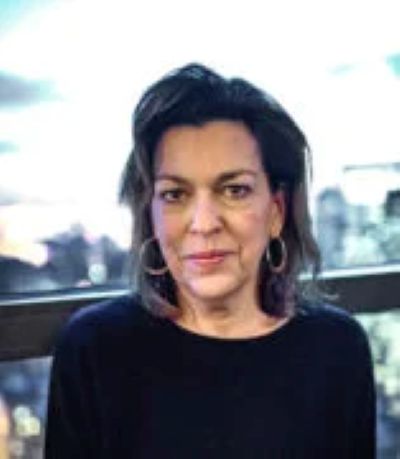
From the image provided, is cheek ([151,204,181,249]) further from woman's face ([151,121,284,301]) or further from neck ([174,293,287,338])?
neck ([174,293,287,338])

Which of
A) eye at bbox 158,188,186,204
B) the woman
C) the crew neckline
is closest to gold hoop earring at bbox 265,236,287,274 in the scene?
the woman

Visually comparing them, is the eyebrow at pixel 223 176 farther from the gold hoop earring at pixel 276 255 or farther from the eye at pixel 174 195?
the gold hoop earring at pixel 276 255

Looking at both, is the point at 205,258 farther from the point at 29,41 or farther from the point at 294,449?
the point at 29,41

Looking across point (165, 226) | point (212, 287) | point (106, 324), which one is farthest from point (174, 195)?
point (106, 324)

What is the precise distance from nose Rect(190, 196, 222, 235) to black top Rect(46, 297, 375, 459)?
0.23 metres

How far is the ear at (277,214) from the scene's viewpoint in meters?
1.38

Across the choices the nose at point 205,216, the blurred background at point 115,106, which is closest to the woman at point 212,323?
the nose at point 205,216

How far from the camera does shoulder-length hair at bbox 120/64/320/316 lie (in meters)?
1.30

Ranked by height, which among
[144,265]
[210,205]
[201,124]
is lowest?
[144,265]

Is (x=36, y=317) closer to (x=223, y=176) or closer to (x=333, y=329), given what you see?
(x=223, y=176)

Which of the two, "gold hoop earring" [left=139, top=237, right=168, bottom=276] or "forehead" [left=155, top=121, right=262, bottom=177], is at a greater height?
"forehead" [left=155, top=121, right=262, bottom=177]

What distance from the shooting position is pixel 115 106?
4.86 feet

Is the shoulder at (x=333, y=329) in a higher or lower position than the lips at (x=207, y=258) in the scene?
lower

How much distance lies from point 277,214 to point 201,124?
0.22m
